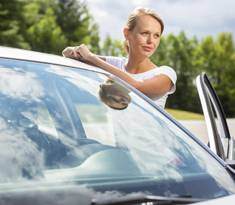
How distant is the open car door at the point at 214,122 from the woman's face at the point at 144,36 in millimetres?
331

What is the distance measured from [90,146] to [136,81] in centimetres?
96

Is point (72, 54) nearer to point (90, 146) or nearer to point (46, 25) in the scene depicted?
point (90, 146)

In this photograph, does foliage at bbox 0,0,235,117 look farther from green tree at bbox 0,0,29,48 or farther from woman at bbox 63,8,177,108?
woman at bbox 63,8,177,108

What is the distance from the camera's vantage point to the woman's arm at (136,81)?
311 cm

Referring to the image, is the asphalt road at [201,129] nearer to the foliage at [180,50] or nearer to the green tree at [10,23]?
the green tree at [10,23]

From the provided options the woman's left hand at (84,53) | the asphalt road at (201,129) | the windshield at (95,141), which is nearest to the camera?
the windshield at (95,141)

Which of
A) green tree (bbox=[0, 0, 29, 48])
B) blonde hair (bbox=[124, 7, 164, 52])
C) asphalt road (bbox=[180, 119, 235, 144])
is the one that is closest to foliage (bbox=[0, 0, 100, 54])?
green tree (bbox=[0, 0, 29, 48])

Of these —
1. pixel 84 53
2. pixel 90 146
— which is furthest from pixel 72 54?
pixel 90 146

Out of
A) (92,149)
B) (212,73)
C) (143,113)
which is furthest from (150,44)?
(212,73)

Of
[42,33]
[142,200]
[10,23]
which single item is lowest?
[142,200]

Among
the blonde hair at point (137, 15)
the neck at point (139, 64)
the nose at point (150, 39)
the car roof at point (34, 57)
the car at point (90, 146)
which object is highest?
Answer: the blonde hair at point (137, 15)

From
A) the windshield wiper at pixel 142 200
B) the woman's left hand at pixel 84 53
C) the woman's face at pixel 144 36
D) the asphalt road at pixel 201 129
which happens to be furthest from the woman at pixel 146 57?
the asphalt road at pixel 201 129

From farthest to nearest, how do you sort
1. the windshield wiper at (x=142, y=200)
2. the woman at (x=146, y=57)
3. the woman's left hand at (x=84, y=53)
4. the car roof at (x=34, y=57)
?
the woman at (x=146, y=57) → the woman's left hand at (x=84, y=53) → the car roof at (x=34, y=57) → the windshield wiper at (x=142, y=200)

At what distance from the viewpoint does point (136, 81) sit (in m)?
3.23
